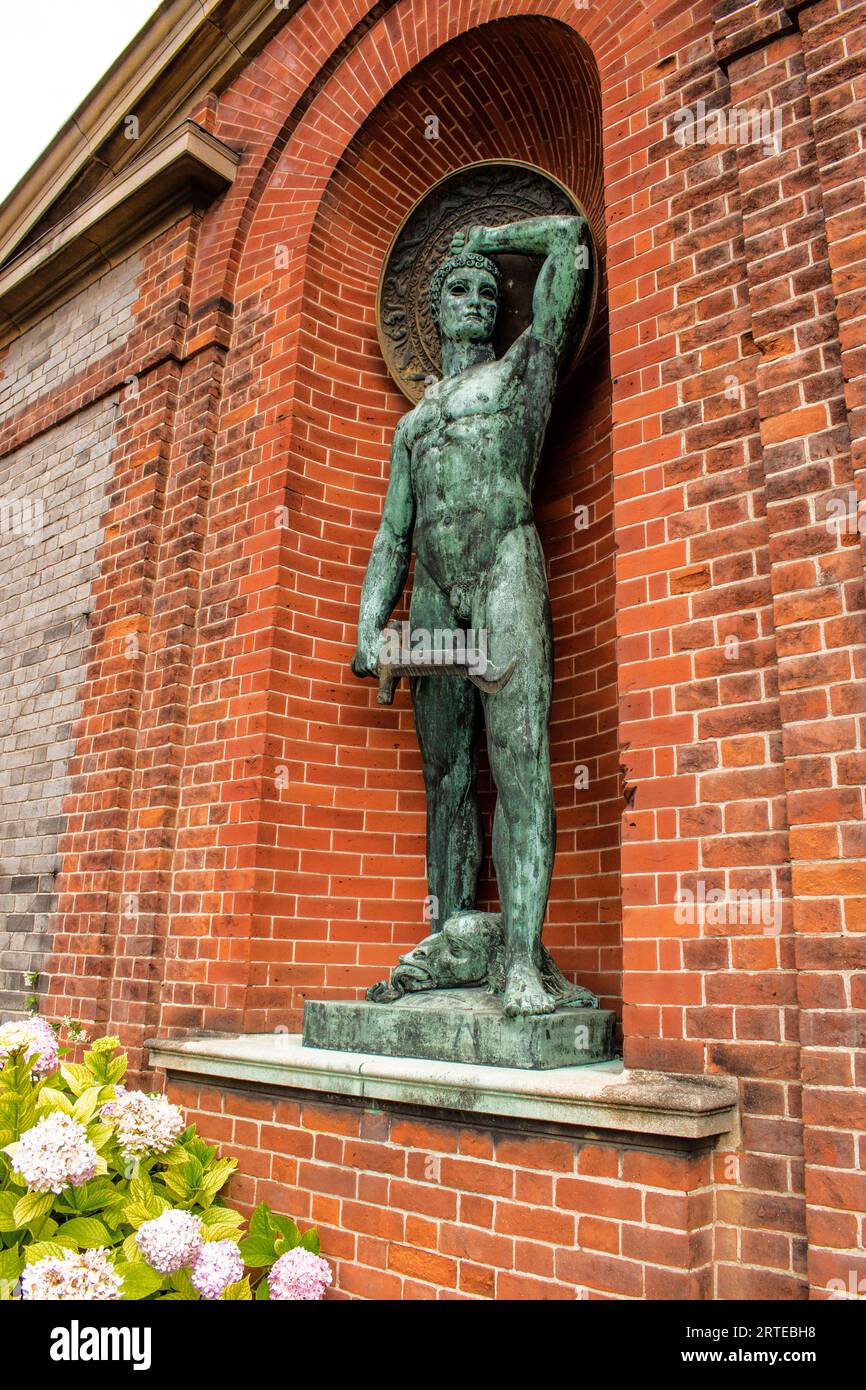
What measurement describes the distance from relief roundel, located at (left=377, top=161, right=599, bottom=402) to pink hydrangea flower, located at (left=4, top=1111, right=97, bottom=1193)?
3.27 metres

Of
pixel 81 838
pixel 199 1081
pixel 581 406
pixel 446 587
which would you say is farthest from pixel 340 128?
pixel 199 1081

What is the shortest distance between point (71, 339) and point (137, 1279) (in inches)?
217

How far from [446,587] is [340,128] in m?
2.82

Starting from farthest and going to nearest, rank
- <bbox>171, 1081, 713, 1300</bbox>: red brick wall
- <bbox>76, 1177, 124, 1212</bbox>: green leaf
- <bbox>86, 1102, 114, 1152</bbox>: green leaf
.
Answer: <bbox>86, 1102, 114, 1152</bbox>: green leaf, <bbox>76, 1177, 124, 1212</bbox>: green leaf, <bbox>171, 1081, 713, 1300</bbox>: red brick wall

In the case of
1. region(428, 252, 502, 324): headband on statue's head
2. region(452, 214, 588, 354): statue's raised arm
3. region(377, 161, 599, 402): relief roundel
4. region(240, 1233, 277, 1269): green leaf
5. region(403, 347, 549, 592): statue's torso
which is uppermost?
region(377, 161, 599, 402): relief roundel

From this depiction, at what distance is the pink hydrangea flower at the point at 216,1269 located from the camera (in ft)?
9.18

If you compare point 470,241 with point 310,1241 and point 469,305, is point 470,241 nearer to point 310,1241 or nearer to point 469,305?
point 469,305

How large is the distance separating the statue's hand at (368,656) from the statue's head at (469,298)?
48.5 inches

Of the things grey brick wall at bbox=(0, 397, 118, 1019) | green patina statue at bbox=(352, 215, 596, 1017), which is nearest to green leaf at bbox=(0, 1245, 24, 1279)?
green patina statue at bbox=(352, 215, 596, 1017)

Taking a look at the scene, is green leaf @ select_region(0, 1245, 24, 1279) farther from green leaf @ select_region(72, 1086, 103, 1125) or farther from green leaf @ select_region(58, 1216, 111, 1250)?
green leaf @ select_region(72, 1086, 103, 1125)

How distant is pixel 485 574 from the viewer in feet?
11.5

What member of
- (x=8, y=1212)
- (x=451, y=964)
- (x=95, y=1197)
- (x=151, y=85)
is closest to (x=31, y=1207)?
(x=8, y=1212)

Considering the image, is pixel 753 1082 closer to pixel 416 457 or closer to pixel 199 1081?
pixel 199 1081

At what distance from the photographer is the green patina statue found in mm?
3268
